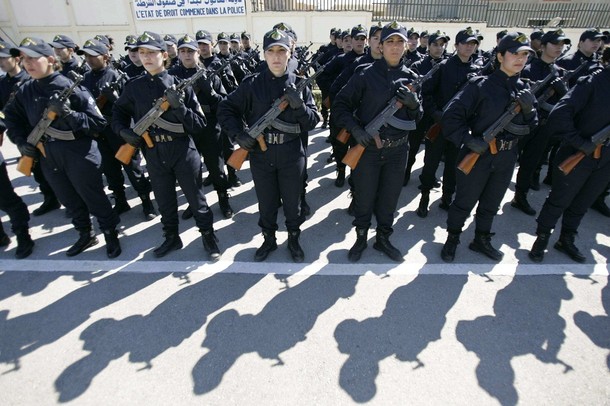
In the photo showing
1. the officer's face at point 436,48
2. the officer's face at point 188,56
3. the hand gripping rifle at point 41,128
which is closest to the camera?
the hand gripping rifle at point 41,128

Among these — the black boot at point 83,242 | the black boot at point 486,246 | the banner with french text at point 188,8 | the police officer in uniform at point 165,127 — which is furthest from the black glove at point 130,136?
the banner with french text at point 188,8

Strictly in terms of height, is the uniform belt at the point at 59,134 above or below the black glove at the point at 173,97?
below

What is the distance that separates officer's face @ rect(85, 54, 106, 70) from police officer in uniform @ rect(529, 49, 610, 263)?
226 inches

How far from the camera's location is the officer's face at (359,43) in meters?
6.19

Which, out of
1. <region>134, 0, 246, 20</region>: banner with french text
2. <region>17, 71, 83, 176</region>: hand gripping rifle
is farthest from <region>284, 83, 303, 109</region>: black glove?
<region>134, 0, 246, 20</region>: banner with french text

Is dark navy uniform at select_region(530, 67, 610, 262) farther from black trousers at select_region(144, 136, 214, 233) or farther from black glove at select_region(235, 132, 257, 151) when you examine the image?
black trousers at select_region(144, 136, 214, 233)

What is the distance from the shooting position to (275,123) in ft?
11.5

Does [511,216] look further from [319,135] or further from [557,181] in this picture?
[319,135]

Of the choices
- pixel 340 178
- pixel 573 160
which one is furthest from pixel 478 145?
pixel 340 178

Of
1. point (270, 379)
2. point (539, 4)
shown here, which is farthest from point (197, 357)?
point (539, 4)

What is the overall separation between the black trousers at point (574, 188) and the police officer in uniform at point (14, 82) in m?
6.55

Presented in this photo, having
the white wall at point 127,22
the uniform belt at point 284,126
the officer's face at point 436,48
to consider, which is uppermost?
the white wall at point 127,22

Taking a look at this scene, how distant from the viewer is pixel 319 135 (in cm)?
883

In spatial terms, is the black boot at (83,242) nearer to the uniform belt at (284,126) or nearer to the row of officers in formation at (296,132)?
the row of officers in formation at (296,132)
